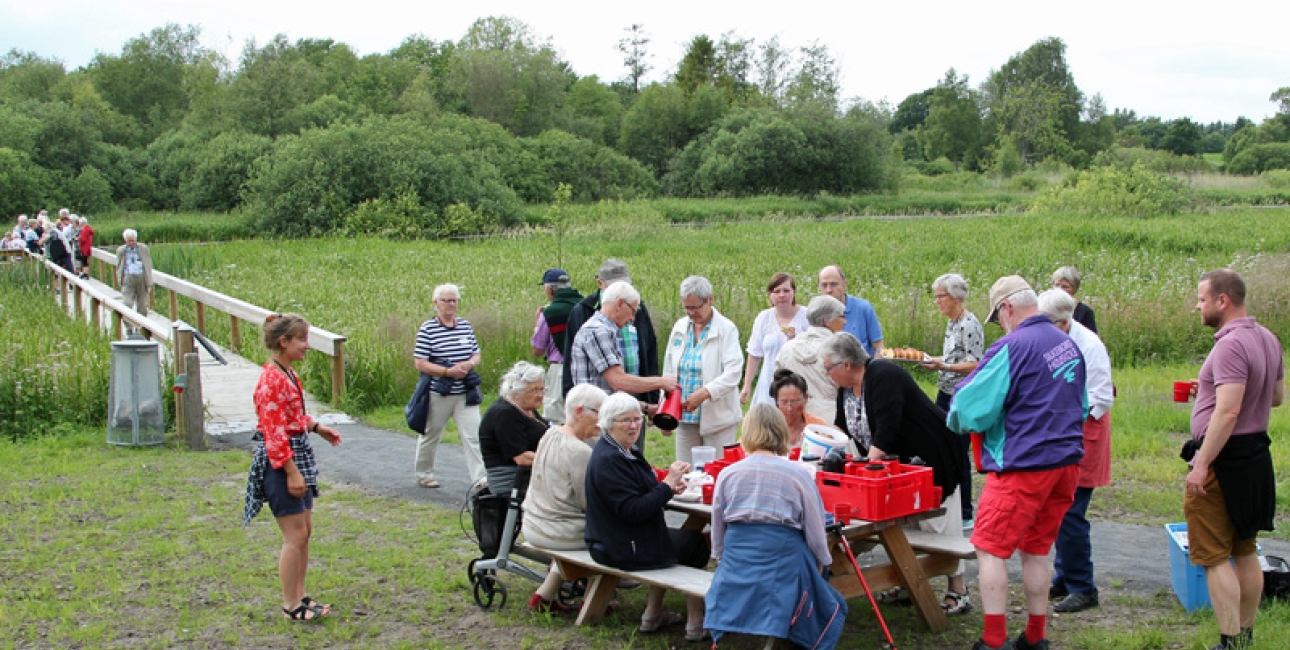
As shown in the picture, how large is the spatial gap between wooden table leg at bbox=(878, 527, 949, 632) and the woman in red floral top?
2.83m

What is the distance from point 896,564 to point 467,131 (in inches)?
1954

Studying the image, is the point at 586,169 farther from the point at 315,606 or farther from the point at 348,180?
the point at 315,606

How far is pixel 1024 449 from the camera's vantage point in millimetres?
4953

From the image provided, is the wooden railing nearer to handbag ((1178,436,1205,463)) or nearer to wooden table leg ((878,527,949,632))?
wooden table leg ((878,527,949,632))

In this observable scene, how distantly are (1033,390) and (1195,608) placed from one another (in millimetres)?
1713

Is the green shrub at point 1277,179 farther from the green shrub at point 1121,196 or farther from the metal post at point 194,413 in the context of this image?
the metal post at point 194,413

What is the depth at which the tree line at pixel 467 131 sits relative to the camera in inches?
1495

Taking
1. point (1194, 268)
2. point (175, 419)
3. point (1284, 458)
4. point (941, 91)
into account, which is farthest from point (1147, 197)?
point (941, 91)

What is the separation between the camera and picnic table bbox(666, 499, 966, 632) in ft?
17.2

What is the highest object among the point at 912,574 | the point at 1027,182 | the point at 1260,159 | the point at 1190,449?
the point at 1260,159

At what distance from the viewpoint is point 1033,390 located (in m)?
4.98

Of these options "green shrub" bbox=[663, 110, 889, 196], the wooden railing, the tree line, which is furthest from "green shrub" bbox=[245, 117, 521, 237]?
"green shrub" bbox=[663, 110, 889, 196]

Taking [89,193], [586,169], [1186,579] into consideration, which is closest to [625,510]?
[1186,579]

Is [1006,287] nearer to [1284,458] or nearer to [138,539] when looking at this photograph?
[1284,458]
